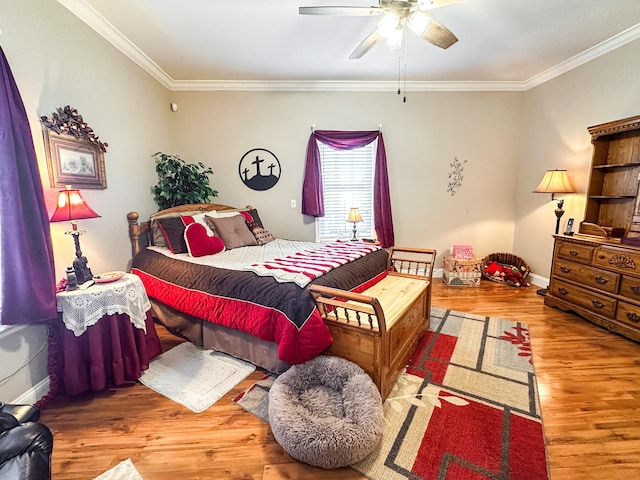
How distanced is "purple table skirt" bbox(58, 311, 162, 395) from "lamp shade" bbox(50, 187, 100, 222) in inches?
26.9

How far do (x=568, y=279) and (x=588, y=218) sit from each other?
733 mm

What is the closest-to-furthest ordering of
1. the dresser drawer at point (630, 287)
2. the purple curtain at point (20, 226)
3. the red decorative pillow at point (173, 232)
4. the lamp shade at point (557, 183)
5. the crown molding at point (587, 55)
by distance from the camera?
the purple curtain at point (20, 226) < the dresser drawer at point (630, 287) < the crown molding at point (587, 55) < the red decorative pillow at point (173, 232) < the lamp shade at point (557, 183)

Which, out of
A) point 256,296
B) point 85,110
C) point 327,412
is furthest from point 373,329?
point 85,110

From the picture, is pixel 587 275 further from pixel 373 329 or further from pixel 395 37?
pixel 395 37

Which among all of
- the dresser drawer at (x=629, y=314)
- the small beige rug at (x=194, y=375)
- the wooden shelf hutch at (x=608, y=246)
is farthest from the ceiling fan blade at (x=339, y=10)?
the dresser drawer at (x=629, y=314)

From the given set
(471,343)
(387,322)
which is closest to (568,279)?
(471,343)

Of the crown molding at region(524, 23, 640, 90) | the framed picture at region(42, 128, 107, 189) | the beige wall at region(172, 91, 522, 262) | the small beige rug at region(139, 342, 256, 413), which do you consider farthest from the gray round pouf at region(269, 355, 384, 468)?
the crown molding at region(524, 23, 640, 90)

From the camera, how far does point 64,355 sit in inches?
73.7

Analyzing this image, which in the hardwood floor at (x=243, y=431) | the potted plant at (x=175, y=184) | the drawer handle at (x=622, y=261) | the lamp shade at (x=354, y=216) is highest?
the potted plant at (x=175, y=184)

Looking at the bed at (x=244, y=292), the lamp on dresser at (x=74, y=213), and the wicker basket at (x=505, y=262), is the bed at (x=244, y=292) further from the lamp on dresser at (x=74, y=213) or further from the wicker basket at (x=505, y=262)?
the wicker basket at (x=505, y=262)

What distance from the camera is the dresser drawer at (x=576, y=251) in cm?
289

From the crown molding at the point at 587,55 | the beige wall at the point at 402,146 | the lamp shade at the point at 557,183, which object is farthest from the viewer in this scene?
the beige wall at the point at 402,146

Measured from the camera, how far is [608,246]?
2.72 metres

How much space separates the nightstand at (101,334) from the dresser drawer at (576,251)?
4057 mm
